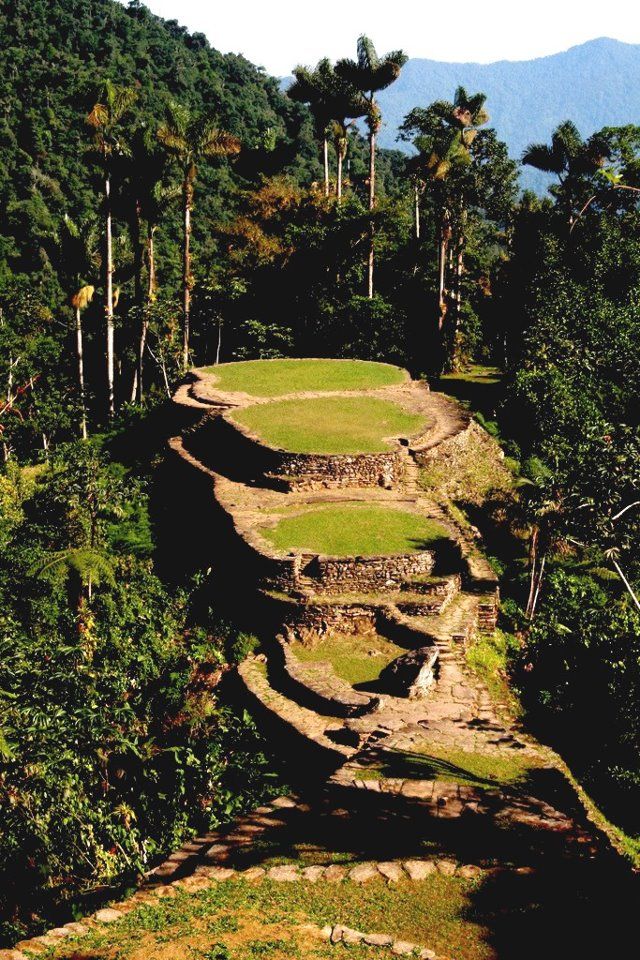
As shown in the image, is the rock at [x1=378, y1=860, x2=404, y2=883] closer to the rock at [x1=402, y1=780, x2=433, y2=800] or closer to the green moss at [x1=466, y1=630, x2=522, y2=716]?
the rock at [x1=402, y1=780, x2=433, y2=800]

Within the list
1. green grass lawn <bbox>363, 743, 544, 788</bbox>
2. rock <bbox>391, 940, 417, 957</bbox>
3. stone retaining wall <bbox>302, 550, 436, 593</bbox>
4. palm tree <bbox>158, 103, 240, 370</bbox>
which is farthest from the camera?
Answer: palm tree <bbox>158, 103, 240, 370</bbox>

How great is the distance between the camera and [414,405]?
78.4 feet

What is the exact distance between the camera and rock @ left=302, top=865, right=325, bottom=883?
318 inches

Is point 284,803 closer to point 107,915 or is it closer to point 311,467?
point 107,915

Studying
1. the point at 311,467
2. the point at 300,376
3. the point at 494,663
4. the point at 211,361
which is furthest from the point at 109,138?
the point at 494,663

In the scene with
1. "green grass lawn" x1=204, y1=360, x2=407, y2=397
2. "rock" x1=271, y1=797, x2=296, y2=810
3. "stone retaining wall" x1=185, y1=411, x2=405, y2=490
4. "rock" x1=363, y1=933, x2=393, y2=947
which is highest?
"green grass lawn" x1=204, y1=360, x2=407, y2=397

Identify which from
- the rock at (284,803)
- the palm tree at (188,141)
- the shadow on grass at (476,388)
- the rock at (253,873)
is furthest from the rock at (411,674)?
the palm tree at (188,141)

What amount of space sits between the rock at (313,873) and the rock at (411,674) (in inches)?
173

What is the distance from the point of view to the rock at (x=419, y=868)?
7891 millimetres

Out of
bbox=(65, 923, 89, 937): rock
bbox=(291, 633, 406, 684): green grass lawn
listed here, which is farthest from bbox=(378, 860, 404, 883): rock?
bbox=(291, 633, 406, 684): green grass lawn

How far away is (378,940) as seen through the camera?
6809 millimetres

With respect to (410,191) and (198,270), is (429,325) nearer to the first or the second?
(198,270)

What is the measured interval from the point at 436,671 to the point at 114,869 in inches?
229

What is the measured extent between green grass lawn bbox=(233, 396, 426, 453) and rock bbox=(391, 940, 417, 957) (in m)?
13.2
